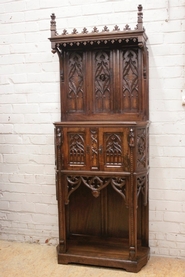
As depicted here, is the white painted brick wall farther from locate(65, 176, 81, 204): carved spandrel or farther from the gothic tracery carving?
locate(65, 176, 81, 204): carved spandrel

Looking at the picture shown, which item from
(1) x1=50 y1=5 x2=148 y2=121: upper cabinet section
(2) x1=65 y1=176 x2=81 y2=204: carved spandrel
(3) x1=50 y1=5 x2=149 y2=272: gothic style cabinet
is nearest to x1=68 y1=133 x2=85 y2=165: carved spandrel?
(3) x1=50 y1=5 x2=149 y2=272: gothic style cabinet

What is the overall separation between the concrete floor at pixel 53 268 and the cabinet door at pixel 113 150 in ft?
2.69

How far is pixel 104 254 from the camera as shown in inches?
99.9

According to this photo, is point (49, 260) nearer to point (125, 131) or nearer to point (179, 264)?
point (179, 264)

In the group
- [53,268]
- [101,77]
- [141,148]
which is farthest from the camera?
[101,77]

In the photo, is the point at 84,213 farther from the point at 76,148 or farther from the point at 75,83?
the point at 75,83

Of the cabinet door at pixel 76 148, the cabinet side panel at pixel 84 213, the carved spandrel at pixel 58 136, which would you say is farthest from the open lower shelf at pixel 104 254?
the carved spandrel at pixel 58 136

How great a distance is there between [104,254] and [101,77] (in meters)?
1.43

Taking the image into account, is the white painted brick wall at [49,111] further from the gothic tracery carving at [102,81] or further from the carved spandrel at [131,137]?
the carved spandrel at [131,137]

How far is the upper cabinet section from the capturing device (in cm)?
249

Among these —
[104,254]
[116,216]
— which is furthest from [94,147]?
[104,254]

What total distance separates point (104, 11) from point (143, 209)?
66.1 inches

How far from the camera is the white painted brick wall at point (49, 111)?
252cm

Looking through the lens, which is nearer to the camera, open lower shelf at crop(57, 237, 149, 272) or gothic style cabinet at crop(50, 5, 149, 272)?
gothic style cabinet at crop(50, 5, 149, 272)
